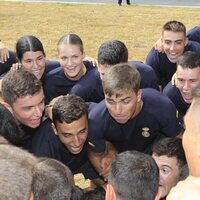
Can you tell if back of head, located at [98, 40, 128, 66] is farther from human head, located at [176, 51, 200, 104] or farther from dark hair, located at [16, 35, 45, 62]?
dark hair, located at [16, 35, 45, 62]

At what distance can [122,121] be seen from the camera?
185 inches

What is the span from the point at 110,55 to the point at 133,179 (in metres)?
2.48

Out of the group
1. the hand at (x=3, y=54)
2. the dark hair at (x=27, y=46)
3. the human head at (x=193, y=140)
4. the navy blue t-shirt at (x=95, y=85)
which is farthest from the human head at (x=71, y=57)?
the human head at (x=193, y=140)

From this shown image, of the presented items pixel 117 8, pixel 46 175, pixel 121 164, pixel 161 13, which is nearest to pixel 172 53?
pixel 121 164

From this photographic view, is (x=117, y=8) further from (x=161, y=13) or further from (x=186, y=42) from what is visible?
(x=186, y=42)

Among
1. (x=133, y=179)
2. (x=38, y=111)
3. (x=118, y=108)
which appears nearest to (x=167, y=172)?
(x=118, y=108)

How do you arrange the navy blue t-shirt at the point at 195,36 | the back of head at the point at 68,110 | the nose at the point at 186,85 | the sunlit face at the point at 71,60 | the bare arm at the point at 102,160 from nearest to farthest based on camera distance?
the back of head at the point at 68,110 → the bare arm at the point at 102,160 → the nose at the point at 186,85 → the sunlit face at the point at 71,60 → the navy blue t-shirt at the point at 195,36

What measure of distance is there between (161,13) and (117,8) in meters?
1.94

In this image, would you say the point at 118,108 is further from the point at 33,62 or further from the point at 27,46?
the point at 27,46

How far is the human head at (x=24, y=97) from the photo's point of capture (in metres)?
4.52

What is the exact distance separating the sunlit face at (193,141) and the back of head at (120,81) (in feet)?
7.42

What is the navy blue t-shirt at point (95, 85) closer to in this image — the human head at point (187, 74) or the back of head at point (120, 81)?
the human head at point (187, 74)

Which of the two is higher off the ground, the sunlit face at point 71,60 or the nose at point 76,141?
the sunlit face at point 71,60

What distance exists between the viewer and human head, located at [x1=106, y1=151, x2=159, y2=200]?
3.10 meters
